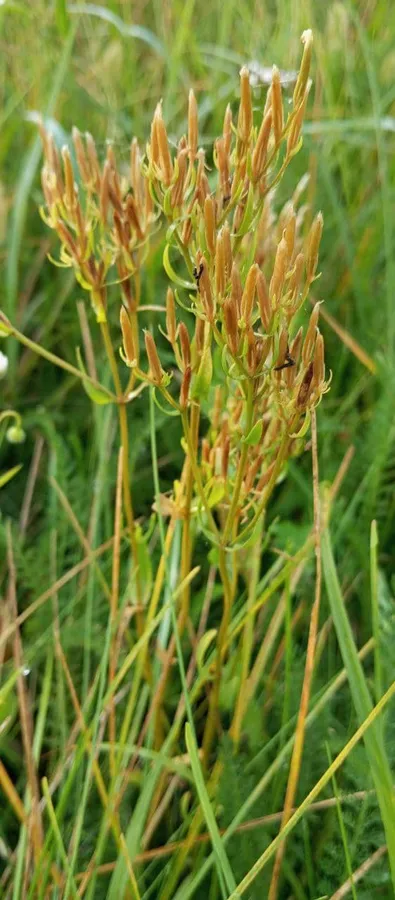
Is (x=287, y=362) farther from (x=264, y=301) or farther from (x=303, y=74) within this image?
(x=303, y=74)

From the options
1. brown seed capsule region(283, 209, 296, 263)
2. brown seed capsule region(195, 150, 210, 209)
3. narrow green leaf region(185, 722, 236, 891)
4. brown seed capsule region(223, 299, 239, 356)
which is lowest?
narrow green leaf region(185, 722, 236, 891)

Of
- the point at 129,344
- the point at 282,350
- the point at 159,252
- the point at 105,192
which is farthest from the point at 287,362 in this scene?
the point at 159,252

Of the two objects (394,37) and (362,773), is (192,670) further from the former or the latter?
(394,37)

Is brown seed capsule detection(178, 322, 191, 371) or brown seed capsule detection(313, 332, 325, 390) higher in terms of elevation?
brown seed capsule detection(178, 322, 191, 371)

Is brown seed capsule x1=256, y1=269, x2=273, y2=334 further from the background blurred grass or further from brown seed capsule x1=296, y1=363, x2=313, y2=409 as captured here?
the background blurred grass

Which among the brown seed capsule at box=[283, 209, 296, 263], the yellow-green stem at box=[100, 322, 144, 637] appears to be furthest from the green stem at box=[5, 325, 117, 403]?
the brown seed capsule at box=[283, 209, 296, 263]

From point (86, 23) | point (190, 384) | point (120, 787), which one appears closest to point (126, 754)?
point (120, 787)
